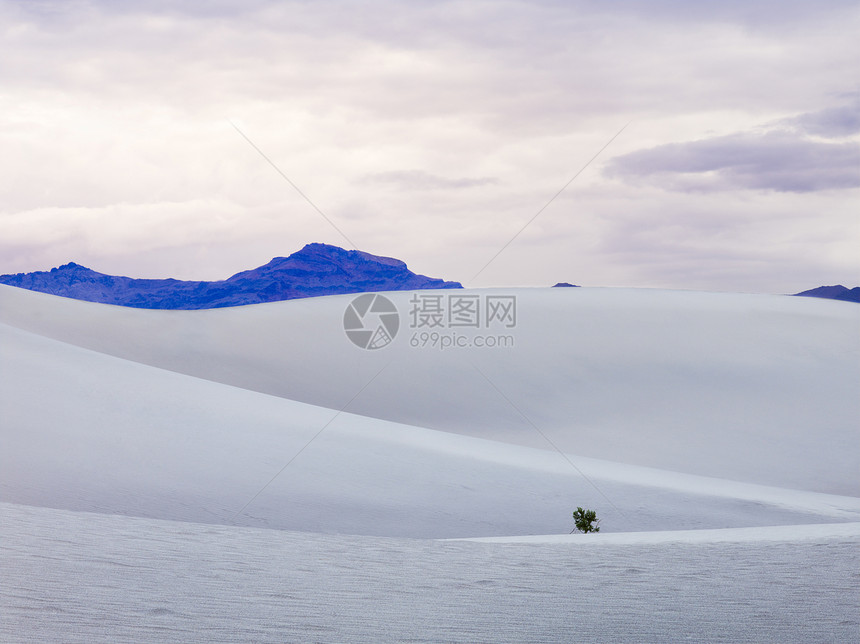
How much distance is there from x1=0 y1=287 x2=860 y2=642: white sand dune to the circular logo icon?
1.76ft

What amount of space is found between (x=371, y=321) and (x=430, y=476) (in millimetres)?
14053

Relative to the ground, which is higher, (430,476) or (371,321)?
(371,321)

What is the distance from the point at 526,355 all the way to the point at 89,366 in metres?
12.2

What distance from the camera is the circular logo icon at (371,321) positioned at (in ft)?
75.6

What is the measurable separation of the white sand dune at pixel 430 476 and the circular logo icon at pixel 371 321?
1.76ft

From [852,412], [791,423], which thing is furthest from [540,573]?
[852,412]

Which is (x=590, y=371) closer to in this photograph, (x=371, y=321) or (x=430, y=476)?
(x=371, y=321)

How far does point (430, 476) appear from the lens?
10.4 metres

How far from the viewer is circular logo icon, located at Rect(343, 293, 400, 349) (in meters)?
23.0

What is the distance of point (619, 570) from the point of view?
17.0 feet
